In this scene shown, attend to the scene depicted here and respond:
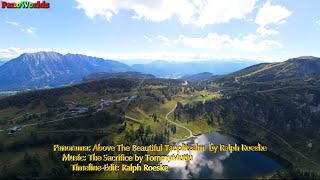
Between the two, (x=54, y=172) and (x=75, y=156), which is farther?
(x=75, y=156)

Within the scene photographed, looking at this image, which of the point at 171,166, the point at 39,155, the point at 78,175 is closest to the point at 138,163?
the point at 171,166

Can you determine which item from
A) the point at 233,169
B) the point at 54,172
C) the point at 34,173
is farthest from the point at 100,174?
the point at 233,169

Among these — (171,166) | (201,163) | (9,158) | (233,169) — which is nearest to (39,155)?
(9,158)

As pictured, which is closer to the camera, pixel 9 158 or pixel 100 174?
pixel 100 174

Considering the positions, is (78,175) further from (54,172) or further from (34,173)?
(34,173)

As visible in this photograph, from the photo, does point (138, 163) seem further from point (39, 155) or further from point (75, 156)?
point (39, 155)

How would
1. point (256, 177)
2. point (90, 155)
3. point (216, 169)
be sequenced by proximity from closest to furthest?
point (256, 177) → point (216, 169) → point (90, 155)

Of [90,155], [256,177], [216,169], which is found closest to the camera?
[256,177]
